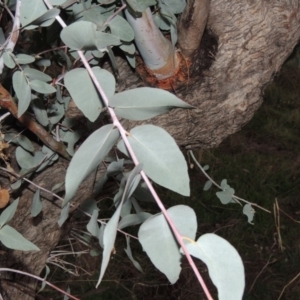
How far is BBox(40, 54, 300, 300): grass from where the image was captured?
1.95 m

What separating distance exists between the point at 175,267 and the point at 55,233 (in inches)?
24.9

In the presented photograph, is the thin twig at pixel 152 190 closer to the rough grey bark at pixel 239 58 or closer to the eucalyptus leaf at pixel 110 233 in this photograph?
the eucalyptus leaf at pixel 110 233

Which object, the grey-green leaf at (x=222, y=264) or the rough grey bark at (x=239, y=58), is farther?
the rough grey bark at (x=239, y=58)

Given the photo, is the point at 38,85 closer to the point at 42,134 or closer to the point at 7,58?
the point at 7,58

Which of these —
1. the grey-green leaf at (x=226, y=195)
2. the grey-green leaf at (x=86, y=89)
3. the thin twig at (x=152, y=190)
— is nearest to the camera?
the thin twig at (x=152, y=190)

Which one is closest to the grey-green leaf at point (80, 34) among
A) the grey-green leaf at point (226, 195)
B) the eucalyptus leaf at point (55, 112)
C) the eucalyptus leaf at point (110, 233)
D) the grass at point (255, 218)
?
the eucalyptus leaf at point (110, 233)

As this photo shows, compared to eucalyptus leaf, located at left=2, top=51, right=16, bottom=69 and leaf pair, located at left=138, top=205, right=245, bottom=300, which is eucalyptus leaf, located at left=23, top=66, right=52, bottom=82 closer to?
eucalyptus leaf, located at left=2, top=51, right=16, bottom=69

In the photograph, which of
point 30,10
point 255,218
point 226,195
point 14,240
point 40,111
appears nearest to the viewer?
point 30,10

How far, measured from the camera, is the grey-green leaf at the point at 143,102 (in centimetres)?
45

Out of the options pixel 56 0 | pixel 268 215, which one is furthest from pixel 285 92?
pixel 56 0

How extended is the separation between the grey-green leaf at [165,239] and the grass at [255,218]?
4.04 ft

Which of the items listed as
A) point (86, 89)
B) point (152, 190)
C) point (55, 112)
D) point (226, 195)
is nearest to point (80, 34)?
point (86, 89)

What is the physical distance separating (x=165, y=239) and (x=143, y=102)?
11 centimetres

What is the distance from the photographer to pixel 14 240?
639 millimetres
